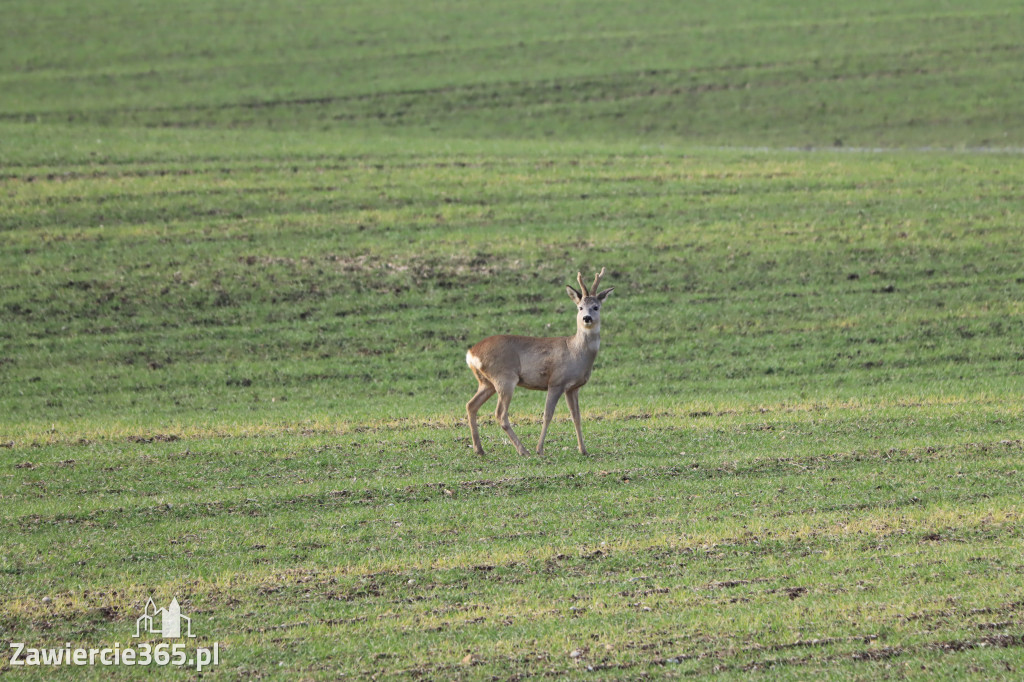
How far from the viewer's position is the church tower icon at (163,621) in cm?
1007

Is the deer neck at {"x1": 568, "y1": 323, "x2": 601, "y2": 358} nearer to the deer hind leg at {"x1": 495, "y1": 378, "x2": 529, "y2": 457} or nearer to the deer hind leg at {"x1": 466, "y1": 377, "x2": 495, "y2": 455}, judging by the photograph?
the deer hind leg at {"x1": 495, "y1": 378, "x2": 529, "y2": 457}

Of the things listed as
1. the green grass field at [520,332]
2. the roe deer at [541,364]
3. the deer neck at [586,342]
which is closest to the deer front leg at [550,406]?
the roe deer at [541,364]

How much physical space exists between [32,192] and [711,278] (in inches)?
718

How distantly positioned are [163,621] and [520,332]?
43.9 feet

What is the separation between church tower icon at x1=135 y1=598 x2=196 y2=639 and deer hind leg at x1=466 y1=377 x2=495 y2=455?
603 cm

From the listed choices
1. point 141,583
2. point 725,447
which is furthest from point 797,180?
point 141,583

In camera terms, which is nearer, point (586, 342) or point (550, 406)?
point (550, 406)

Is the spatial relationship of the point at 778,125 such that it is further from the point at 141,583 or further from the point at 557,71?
the point at 141,583

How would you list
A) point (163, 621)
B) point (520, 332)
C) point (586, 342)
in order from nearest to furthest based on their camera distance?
point (163, 621) → point (586, 342) → point (520, 332)

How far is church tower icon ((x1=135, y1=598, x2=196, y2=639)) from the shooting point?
10.1m

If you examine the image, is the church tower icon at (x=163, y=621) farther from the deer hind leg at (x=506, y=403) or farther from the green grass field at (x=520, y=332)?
the deer hind leg at (x=506, y=403)

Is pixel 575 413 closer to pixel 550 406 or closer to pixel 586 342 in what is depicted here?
pixel 550 406

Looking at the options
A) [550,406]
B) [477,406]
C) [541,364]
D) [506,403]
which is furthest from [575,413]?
[477,406]

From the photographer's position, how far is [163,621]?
1025cm
